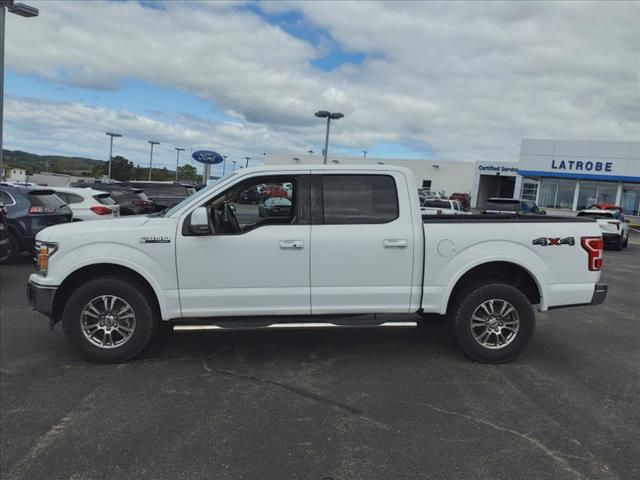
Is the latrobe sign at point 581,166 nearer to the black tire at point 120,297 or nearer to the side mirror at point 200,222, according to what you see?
the side mirror at point 200,222

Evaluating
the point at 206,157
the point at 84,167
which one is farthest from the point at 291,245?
the point at 84,167

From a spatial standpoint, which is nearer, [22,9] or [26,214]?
[26,214]

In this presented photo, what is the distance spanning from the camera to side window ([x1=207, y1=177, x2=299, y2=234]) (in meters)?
5.13

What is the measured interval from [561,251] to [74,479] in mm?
4625

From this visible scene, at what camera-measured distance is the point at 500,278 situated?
555cm

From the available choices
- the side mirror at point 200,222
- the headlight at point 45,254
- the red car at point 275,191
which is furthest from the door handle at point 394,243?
the headlight at point 45,254

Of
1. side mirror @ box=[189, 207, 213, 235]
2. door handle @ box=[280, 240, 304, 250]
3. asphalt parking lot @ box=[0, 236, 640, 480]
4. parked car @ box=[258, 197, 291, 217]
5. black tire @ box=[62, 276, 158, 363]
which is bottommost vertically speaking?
asphalt parking lot @ box=[0, 236, 640, 480]

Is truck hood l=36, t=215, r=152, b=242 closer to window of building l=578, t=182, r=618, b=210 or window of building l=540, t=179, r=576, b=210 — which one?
window of building l=578, t=182, r=618, b=210

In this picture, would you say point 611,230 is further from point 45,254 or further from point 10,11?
point 10,11

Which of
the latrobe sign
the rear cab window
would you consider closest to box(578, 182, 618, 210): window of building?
the latrobe sign

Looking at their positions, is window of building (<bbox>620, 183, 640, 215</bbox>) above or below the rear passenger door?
above

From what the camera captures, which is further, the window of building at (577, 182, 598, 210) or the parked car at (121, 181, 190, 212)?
the window of building at (577, 182, 598, 210)

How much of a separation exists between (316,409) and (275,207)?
2.08m

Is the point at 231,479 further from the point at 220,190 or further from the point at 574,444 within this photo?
the point at 220,190
